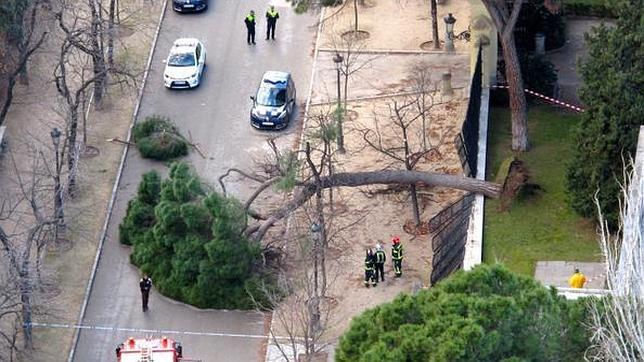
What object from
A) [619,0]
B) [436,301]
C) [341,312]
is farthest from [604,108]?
[436,301]

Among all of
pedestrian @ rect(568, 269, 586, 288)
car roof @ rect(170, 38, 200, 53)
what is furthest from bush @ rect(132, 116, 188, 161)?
pedestrian @ rect(568, 269, 586, 288)

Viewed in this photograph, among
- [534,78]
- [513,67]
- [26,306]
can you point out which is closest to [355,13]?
[534,78]

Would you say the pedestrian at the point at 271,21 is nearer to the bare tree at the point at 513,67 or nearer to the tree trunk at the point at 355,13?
the tree trunk at the point at 355,13

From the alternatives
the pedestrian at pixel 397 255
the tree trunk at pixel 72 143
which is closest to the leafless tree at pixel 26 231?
the tree trunk at pixel 72 143

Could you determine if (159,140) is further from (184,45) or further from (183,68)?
(184,45)

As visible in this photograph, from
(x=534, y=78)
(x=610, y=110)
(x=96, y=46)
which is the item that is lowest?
(x=534, y=78)

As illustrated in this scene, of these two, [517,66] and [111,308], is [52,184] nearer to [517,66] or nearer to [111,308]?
[111,308]
